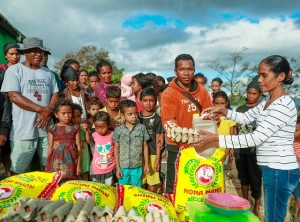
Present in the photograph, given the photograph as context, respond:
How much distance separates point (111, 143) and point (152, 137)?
552 millimetres

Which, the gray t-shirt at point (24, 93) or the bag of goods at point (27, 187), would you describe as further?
the gray t-shirt at point (24, 93)

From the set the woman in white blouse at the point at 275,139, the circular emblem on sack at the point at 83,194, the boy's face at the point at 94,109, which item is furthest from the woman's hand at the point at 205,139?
the boy's face at the point at 94,109

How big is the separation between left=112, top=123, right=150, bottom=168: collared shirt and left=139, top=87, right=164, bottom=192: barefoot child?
0.76 feet

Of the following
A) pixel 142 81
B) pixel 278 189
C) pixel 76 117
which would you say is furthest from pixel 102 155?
pixel 278 189

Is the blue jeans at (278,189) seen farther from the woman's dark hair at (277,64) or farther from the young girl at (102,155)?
the young girl at (102,155)

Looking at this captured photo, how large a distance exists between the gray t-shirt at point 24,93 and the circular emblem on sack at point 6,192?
3.21ft

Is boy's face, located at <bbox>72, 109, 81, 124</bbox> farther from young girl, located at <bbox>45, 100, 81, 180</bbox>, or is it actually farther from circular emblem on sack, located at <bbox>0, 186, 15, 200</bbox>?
circular emblem on sack, located at <bbox>0, 186, 15, 200</bbox>

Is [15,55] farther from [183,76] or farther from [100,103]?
[183,76]

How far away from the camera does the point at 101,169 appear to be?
136 inches

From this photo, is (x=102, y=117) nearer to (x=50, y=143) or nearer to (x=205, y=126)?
(x=50, y=143)

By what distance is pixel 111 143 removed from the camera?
349 cm

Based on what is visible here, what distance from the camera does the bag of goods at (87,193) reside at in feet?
7.14

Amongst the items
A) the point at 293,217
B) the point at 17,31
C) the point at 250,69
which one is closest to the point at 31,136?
the point at 293,217

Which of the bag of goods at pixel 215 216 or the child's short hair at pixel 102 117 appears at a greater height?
the child's short hair at pixel 102 117
